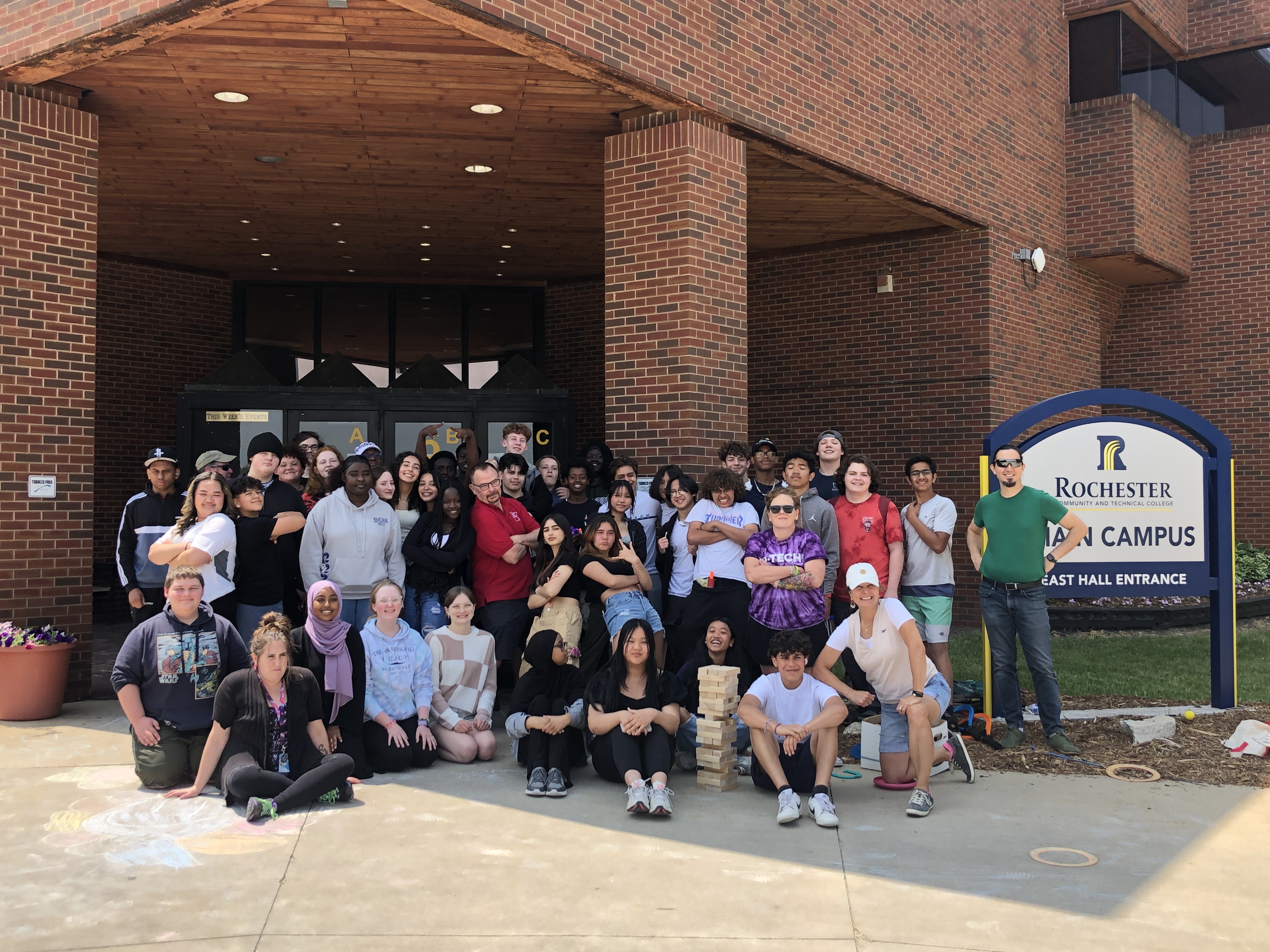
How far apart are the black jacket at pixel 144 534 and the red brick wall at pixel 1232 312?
47.4 feet

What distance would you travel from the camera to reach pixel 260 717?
217 inches

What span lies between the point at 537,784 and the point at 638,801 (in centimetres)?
65

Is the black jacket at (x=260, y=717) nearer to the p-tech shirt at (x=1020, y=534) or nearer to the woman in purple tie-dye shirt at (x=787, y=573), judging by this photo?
the woman in purple tie-dye shirt at (x=787, y=573)

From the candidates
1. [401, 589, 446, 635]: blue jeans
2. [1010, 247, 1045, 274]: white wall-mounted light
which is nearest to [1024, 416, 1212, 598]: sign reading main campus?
[401, 589, 446, 635]: blue jeans

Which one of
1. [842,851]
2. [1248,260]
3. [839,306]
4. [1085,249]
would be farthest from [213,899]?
[1248,260]

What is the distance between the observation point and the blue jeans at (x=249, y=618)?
697 cm

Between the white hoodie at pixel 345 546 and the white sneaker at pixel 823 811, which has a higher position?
the white hoodie at pixel 345 546

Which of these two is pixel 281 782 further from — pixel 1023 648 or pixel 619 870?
pixel 1023 648

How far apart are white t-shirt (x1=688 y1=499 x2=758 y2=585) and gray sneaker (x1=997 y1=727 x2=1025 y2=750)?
1.88m

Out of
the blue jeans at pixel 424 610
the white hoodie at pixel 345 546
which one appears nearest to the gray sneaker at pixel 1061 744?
the blue jeans at pixel 424 610

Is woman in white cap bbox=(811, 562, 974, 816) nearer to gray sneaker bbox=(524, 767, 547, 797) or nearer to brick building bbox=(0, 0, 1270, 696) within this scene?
gray sneaker bbox=(524, 767, 547, 797)

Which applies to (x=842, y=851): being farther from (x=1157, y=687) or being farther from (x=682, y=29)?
(x=682, y=29)

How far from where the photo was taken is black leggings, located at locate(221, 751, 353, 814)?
5.31 metres

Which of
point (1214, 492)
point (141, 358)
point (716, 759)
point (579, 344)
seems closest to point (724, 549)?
point (716, 759)
